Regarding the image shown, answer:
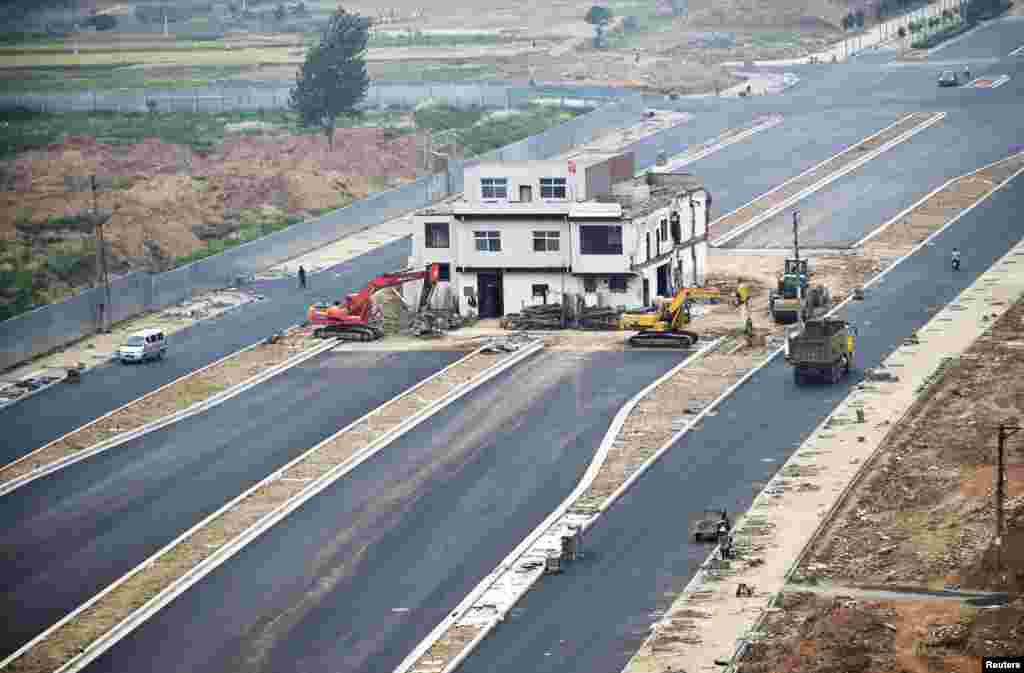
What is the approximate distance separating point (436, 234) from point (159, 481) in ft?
110

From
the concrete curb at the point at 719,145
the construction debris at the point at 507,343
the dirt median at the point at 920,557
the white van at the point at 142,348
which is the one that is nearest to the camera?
the dirt median at the point at 920,557

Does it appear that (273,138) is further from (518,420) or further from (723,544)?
(723,544)

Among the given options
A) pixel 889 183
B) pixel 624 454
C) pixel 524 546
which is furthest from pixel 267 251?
pixel 524 546

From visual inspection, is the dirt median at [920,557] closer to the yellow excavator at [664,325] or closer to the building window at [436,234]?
the yellow excavator at [664,325]

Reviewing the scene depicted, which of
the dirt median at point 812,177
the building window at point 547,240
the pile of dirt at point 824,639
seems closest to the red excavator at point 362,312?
the building window at point 547,240

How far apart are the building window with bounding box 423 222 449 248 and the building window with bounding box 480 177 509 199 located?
2.75 meters

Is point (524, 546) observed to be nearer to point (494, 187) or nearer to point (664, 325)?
point (664, 325)

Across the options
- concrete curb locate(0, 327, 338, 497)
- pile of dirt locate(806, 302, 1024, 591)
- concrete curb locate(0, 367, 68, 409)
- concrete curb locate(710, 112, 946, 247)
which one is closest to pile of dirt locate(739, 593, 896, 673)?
pile of dirt locate(806, 302, 1024, 591)

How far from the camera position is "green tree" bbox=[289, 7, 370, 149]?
18338cm

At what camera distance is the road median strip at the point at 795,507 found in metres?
64.0

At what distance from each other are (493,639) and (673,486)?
17483mm

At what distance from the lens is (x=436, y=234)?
117 metres

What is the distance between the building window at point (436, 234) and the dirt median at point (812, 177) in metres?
27.4

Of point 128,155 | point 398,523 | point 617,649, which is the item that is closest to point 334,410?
point 398,523
